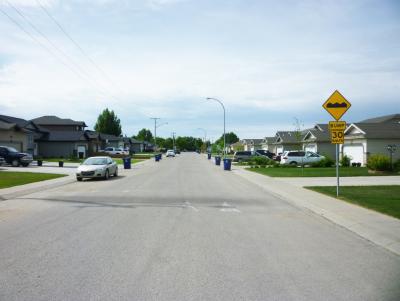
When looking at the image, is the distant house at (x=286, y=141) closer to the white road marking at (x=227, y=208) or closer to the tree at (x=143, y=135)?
the white road marking at (x=227, y=208)

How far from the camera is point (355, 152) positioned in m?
41.7

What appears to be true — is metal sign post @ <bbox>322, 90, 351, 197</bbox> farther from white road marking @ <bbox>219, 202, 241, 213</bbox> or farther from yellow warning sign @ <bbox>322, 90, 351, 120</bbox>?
white road marking @ <bbox>219, 202, 241, 213</bbox>

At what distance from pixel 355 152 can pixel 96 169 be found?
28.0 metres

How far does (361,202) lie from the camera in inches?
515

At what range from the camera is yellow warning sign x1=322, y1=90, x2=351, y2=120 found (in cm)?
1462

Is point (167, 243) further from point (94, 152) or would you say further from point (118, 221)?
point (94, 152)

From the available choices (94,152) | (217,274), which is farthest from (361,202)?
(94,152)

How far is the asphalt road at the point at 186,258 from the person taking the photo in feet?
16.3

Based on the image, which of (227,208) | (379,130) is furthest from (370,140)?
(227,208)

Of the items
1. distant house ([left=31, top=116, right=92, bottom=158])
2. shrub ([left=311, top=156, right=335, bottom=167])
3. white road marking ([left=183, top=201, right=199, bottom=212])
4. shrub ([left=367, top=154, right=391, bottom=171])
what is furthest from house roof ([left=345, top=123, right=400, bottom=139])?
distant house ([left=31, top=116, right=92, bottom=158])

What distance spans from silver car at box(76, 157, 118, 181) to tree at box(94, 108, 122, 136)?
101 metres

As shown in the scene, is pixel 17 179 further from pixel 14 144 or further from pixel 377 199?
pixel 14 144

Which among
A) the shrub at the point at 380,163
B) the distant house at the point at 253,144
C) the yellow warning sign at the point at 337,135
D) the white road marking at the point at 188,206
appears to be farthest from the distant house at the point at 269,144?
the white road marking at the point at 188,206

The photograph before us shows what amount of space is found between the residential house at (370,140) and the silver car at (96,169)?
25.2 m
